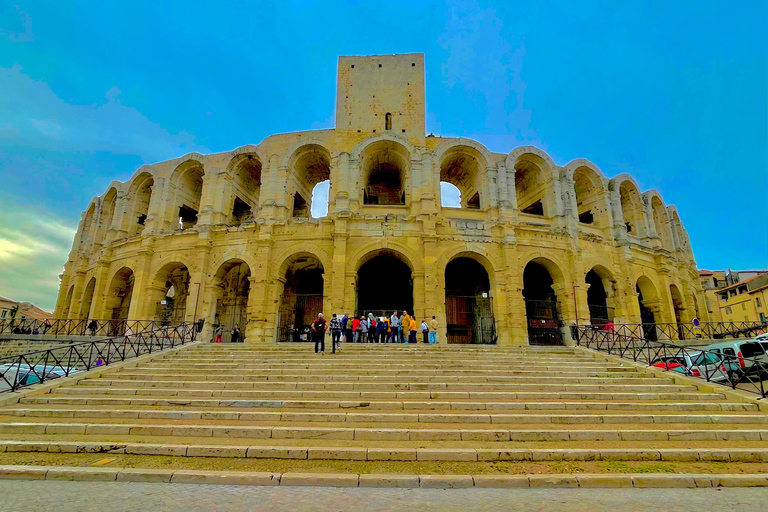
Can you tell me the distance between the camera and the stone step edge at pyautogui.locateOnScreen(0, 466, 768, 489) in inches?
184

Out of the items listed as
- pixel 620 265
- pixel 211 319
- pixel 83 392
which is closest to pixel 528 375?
pixel 83 392

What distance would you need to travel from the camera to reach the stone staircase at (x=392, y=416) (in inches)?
220

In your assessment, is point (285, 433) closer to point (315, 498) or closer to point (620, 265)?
point (315, 498)

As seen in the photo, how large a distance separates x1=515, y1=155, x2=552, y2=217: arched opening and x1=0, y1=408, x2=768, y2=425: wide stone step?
14.9m

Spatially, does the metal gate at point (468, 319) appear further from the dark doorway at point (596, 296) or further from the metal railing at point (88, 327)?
the metal railing at point (88, 327)

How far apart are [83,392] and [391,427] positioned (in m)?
7.75

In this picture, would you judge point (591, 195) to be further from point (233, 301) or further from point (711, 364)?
point (233, 301)

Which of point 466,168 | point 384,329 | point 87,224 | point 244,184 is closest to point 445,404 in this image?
point 384,329

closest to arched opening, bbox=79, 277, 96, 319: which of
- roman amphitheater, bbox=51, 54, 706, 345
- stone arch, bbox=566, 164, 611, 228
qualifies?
roman amphitheater, bbox=51, 54, 706, 345

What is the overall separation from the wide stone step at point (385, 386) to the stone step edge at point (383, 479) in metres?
4.12

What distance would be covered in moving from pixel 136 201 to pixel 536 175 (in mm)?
25222

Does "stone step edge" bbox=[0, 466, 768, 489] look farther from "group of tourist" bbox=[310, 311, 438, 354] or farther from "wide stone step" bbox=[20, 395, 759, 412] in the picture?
"group of tourist" bbox=[310, 311, 438, 354]

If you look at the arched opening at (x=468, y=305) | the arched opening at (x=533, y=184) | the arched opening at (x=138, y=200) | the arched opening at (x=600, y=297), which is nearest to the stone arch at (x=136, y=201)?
the arched opening at (x=138, y=200)

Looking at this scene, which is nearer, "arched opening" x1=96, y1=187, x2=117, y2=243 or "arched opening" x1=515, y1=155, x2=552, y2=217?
"arched opening" x1=515, y1=155, x2=552, y2=217
